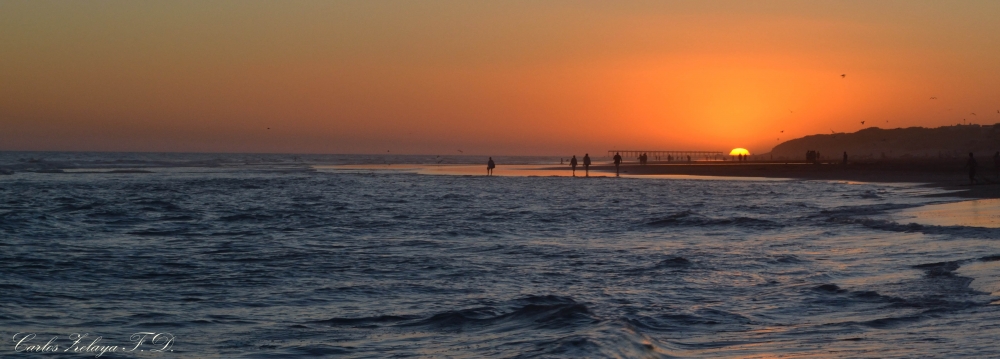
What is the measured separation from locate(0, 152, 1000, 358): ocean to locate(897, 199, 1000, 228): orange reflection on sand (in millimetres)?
659

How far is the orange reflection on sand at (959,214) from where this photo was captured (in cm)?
1714

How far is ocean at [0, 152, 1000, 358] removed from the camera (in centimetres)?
778

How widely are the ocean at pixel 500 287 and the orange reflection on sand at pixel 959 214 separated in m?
0.66

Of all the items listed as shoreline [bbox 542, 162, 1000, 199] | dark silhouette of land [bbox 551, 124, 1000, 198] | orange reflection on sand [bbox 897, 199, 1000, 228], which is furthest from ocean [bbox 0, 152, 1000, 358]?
dark silhouette of land [bbox 551, 124, 1000, 198]

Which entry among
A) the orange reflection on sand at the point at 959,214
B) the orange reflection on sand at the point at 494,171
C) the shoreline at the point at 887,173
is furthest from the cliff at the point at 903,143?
the orange reflection on sand at the point at 959,214

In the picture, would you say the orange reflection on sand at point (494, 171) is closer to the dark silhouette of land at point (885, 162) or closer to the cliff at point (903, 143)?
the dark silhouette of land at point (885, 162)

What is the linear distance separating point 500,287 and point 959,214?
1388 centimetres

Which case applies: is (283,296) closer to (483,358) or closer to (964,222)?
(483,358)

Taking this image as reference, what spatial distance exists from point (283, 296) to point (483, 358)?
432 cm

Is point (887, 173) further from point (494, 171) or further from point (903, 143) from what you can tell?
point (903, 143)

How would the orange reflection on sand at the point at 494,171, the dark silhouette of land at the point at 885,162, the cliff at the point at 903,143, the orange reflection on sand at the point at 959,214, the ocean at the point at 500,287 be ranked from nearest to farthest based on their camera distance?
1. the ocean at the point at 500,287
2. the orange reflection on sand at the point at 959,214
3. the dark silhouette of land at the point at 885,162
4. the orange reflection on sand at the point at 494,171
5. the cliff at the point at 903,143

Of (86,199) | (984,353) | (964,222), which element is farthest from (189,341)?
(86,199)

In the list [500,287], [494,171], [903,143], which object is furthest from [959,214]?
[903,143]

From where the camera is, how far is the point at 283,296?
10672mm
